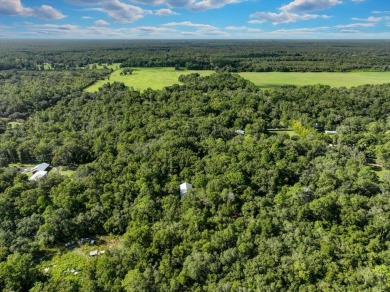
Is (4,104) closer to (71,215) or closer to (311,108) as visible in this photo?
(71,215)

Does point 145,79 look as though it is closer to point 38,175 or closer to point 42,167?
Answer: point 42,167

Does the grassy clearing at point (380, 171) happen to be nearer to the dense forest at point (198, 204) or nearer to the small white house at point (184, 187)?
the dense forest at point (198, 204)

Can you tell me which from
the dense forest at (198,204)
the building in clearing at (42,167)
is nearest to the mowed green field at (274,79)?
the dense forest at (198,204)

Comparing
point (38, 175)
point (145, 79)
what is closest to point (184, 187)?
point (38, 175)

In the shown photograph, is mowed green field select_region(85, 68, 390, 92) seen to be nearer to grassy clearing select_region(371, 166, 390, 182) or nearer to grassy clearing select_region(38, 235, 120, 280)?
grassy clearing select_region(371, 166, 390, 182)

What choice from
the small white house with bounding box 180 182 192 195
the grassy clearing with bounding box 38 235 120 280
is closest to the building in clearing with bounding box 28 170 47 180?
the grassy clearing with bounding box 38 235 120 280

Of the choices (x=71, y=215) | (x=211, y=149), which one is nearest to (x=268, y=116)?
(x=211, y=149)

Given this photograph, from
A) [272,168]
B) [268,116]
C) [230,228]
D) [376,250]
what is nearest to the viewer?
[376,250]
